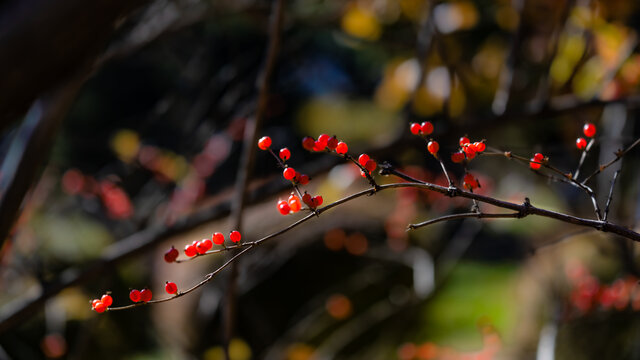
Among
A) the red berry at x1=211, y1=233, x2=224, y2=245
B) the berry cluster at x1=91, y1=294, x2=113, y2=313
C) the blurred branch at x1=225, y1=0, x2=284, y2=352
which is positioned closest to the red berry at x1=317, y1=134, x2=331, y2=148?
the red berry at x1=211, y1=233, x2=224, y2=245

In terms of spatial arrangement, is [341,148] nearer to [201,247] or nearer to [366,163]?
[366,163]

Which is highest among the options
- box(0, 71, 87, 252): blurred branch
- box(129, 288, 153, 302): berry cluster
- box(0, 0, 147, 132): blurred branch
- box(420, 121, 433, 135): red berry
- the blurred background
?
the blurred background

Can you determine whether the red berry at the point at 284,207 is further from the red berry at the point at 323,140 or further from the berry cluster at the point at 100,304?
the berry cluster at the point at 100,304

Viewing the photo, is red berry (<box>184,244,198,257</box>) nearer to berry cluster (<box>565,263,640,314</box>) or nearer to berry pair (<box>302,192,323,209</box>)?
berry pair (<box>302,192,323,209</box>)

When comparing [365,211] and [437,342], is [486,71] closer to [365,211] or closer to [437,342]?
[365,211]

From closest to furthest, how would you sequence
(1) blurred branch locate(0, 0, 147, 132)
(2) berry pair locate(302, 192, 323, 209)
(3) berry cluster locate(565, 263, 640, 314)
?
(1) blurred branch locate(0, 0, 147, 132) → (2) berry pair locate(302, 192, 323, 209) → (3) berry cluster locate(565, 263, 640, 314)

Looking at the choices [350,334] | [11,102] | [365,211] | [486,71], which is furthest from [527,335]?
[11,102]

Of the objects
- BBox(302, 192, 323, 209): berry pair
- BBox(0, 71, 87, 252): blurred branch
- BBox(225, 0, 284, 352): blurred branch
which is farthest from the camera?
BBox(225, 0, 284, 352): blurred branch
